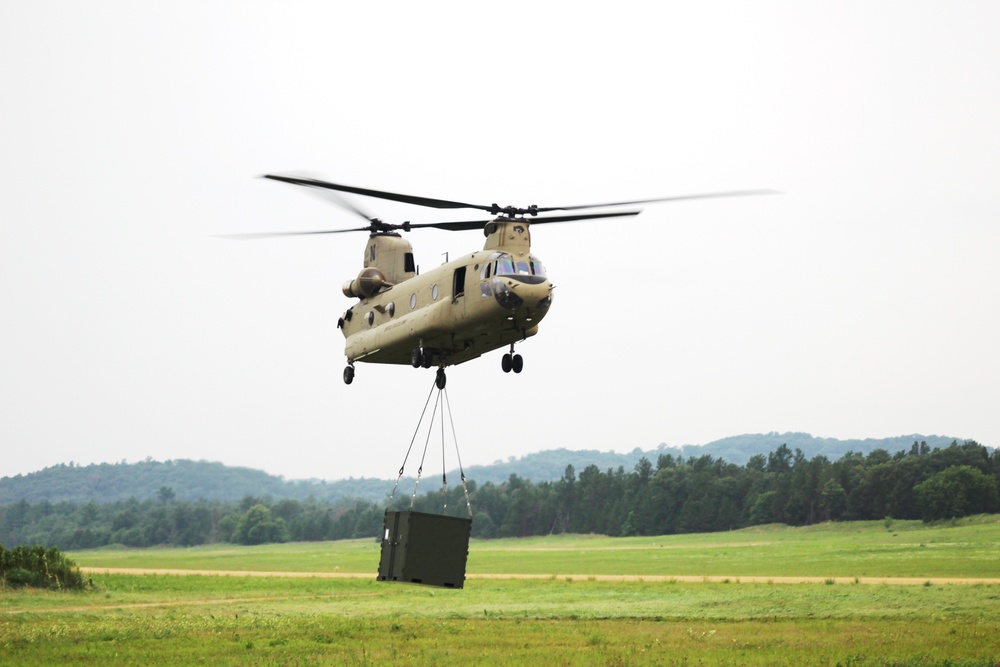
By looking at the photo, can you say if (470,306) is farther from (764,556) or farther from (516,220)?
(764,556)

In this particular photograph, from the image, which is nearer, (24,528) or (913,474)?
(913,474)

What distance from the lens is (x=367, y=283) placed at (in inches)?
1389

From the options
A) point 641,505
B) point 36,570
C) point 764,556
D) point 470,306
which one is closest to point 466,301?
point 470,306

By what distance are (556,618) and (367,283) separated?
54.9 feet

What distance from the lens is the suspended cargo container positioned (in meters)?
28.7

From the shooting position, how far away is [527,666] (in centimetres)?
3138

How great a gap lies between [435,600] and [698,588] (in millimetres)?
12675

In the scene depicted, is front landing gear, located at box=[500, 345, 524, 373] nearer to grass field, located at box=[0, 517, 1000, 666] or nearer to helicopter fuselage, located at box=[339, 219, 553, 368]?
helicopter fuselage, located at box=[339, 219, 553, 368]

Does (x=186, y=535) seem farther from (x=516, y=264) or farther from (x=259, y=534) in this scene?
(x=516, y=264)

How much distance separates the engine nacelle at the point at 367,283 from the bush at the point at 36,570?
26581mm

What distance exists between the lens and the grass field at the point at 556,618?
111ft

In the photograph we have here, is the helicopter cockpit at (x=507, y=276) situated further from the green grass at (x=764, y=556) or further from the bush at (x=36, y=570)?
the green grass at (x=764, y=556)

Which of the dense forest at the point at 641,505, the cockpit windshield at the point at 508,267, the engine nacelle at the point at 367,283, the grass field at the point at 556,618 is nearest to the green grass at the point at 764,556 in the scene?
the grass field at the point at 556,618

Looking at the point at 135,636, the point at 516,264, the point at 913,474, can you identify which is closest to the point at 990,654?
the point at 516,264
